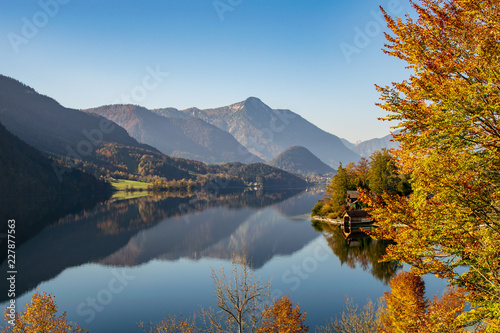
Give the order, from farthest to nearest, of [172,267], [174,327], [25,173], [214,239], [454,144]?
[25,173]
[214,239]
[172,267]
[174,327]
[454,144]

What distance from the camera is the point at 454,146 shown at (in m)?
12.4

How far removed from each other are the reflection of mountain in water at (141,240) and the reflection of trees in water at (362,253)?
7.69 m

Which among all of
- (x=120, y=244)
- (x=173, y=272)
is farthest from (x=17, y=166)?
(x=173, y=272)

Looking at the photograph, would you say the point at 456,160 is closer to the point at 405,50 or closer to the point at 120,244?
the point at 405,50

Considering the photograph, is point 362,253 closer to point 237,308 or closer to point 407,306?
point 407,306

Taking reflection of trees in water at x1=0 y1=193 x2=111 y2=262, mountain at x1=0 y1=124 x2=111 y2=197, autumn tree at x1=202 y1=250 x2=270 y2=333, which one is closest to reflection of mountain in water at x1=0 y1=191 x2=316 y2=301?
reflection of trees in water at x1=0 y1=193 x2=111 y2=262

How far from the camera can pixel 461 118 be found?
11.2m

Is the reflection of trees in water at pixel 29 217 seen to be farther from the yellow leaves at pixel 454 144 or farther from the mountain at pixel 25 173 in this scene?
the yellow leaves at pixel 454 144

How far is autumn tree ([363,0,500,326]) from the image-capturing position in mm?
11484

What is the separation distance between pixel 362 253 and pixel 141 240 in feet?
173

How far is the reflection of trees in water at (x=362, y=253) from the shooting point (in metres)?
44.9

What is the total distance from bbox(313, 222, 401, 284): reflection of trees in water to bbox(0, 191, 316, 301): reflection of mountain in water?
25.2 ft

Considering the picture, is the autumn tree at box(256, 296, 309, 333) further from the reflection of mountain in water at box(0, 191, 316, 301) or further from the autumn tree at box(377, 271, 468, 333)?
the reflection of mountain in water at box(0, 191, 316, 301)

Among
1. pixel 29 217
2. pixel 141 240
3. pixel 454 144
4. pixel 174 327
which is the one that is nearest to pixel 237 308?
pixel 174 327
